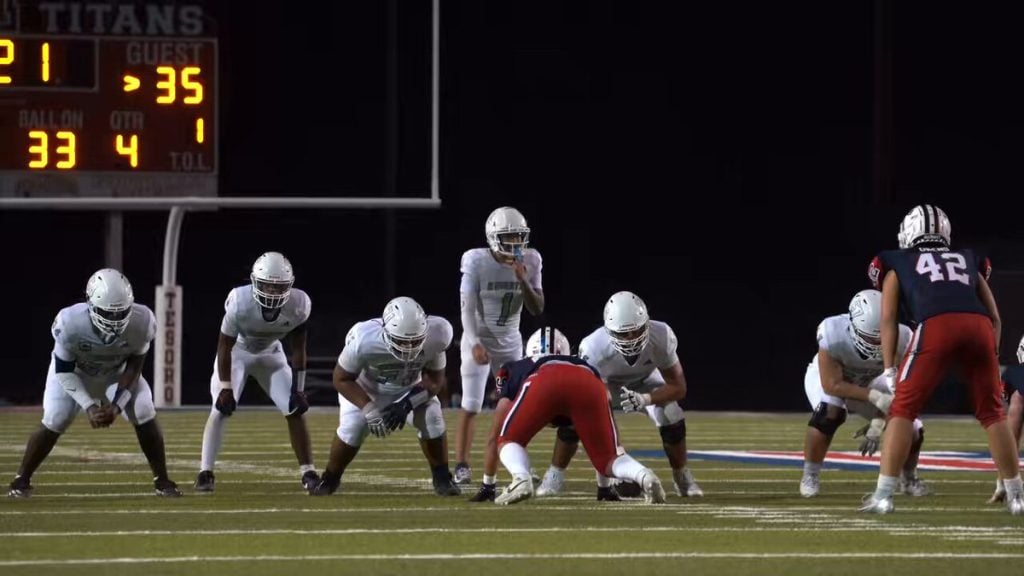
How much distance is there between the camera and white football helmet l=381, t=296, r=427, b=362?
878cm

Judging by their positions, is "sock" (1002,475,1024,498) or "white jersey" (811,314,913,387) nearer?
"sock" (1002,475,1024,498)

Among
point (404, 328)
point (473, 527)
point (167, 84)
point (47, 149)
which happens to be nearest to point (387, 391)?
point (404, 328)

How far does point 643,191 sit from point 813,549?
16.5 metres

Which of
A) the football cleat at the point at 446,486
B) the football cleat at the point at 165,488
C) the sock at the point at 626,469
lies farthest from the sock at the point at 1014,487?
the football cleat at the point at 165,488

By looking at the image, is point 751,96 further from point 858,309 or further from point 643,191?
point 858,309

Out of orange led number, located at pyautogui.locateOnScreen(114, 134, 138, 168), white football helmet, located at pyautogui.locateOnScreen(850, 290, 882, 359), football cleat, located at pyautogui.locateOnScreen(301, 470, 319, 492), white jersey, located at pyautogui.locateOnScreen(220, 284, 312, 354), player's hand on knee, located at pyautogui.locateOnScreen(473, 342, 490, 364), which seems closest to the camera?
white football helmet, located at pyautogui.locateOnScreen(850, 290, 882, 359)

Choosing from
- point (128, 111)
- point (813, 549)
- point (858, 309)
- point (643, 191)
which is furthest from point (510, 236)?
point (643, 191)

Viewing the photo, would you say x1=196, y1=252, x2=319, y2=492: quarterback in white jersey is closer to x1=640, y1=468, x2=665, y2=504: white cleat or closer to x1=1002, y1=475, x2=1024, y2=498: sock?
x1=640, y1=468, x2=665, y2=504: white cleat

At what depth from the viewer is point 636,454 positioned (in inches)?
497

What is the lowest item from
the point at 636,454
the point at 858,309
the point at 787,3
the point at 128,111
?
the point at 636,454

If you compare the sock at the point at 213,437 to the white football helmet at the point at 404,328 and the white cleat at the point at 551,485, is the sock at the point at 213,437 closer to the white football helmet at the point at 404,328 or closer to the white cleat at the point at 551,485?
the white football helmet at the point at 404,328

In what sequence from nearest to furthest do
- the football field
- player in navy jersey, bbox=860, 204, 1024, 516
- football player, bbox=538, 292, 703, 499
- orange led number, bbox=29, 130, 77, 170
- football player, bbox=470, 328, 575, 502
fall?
1. the football field
2. player in navy jersey, bbox=860, 204, 1024, 516
3. football player, bbox=470, 328, 575, 502
4. football player, bbox=538, 292, 703, 499
5. orange led number, bbox=29, 130, 77, 170

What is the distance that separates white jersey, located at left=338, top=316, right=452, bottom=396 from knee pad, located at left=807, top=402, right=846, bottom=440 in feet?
5.58

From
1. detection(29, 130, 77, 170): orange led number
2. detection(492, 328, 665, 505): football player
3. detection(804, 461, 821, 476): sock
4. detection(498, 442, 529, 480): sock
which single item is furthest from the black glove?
detection(29, 130, 77, 170): orange led number
